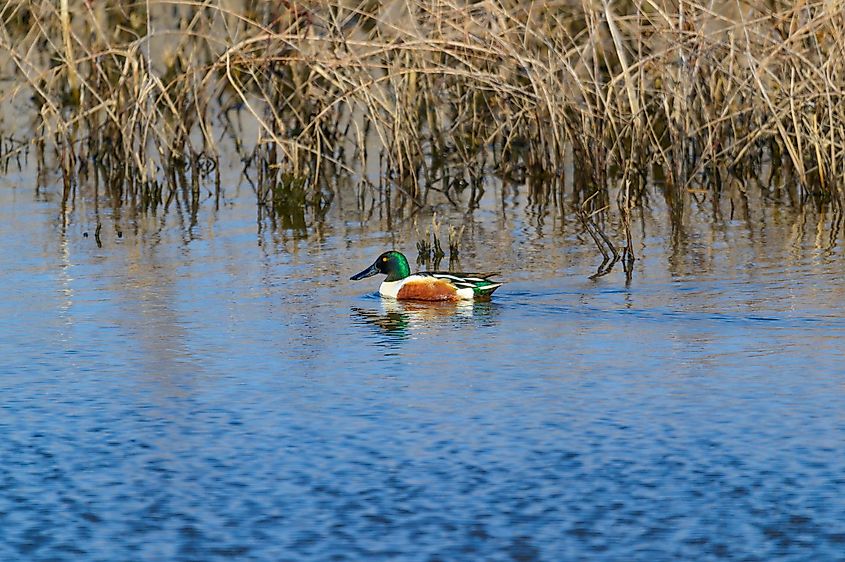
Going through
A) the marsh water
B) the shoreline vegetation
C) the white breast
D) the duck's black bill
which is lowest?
the marsh water

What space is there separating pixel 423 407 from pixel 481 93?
9245 millimetres

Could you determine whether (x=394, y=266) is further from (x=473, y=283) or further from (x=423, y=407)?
(x=423, y=407)

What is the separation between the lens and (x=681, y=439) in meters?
6.68

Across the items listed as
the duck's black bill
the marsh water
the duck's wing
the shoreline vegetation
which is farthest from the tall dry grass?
the duck's black bill

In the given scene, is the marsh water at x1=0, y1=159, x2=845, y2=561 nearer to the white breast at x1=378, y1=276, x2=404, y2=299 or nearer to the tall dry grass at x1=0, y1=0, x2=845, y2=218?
the white breast at x1=378, y1=276, x2=404, y2=299

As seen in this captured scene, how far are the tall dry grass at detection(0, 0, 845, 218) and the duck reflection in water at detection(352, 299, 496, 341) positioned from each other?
184 cm

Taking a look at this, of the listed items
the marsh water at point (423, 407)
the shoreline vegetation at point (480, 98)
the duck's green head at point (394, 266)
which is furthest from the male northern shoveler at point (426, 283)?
the shoreline vegetation at point (480, 98)

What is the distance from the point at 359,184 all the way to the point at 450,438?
9.53m

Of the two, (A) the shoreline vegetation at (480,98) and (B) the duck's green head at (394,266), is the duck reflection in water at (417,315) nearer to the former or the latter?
(B) the duck's green head at (394,266)

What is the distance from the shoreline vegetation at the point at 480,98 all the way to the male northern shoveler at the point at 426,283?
1.61 m

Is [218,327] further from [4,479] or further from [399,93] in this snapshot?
[399,93]

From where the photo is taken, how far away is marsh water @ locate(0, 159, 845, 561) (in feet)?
18.5

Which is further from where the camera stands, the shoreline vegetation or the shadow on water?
the shoreline vegetation

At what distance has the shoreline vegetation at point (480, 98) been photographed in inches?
521
